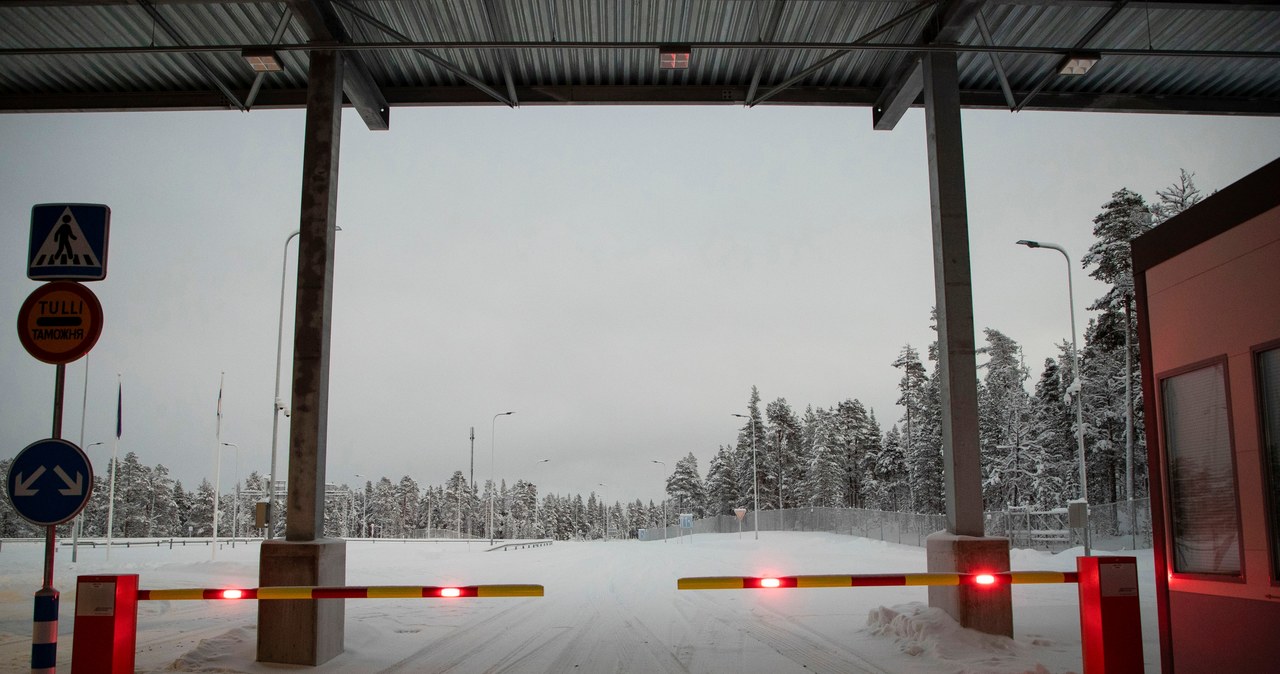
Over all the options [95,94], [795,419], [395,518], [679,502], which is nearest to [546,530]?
[395,518]

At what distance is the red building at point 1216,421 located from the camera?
767cm

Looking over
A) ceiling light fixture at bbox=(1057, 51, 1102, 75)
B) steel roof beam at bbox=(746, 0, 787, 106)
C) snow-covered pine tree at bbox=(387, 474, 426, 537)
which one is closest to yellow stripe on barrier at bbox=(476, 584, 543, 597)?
steel roof beam at bbox=(746, 0, 787, 106)

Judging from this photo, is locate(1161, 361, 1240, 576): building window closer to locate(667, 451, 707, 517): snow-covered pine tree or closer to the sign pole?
the sign pole

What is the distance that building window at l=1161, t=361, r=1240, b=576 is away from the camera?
321 inches

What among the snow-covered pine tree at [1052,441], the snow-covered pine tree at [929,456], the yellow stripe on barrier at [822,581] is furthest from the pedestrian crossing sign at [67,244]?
the snow-covered pine tree at [929,456]

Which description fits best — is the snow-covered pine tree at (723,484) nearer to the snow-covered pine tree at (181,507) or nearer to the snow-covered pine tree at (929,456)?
the snow-covered pine tree at (929,456)

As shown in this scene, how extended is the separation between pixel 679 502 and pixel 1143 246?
13632 centimetres

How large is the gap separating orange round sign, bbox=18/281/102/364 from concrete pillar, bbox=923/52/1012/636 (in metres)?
10.1

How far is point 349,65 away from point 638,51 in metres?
4.50

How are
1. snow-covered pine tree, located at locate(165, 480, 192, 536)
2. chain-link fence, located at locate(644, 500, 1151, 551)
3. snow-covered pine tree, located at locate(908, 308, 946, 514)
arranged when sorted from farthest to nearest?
snow-covered pine tree, located at locate(165, 480, 192, 536) < snow-covered pine tree, located at locate(908, 308, 946, 514) < chain-link fence, located at locate(644, 500, 1151, 551)

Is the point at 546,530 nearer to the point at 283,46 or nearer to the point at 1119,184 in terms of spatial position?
the point at 1119,184

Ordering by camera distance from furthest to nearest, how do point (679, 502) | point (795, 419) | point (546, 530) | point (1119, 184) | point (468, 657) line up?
1. point (546, 530)
2. point (679, 502)
3. point (795, 419)
4. point (1119, 184)
5. point (468, 657)

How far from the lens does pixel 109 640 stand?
7273mm

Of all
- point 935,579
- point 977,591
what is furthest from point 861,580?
point 977,591
